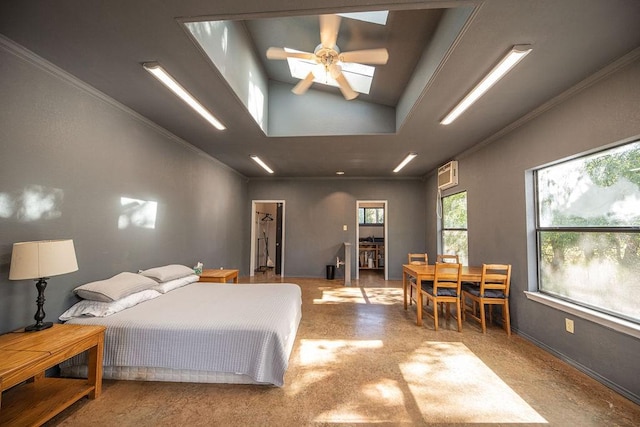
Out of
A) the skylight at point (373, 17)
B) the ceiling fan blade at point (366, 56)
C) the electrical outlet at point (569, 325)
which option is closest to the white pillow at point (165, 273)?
the ceiling fan blade at point (366, 56)

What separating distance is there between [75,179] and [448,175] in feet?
18.4

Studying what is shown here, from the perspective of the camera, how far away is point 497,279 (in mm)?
3256

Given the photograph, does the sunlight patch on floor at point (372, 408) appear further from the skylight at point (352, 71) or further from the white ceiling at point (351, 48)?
the skylight at point (352, 71)

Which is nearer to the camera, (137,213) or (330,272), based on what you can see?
(137,213)

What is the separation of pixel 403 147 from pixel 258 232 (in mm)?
5344

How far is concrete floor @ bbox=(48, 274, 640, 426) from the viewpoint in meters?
1.79

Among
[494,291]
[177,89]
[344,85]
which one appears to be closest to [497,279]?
[494,291]

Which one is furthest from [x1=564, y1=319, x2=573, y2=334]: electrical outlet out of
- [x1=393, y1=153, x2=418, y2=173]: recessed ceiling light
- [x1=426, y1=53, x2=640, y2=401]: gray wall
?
[x1=393, y1=153, x2=418, y2=173]: recessed ceiling light

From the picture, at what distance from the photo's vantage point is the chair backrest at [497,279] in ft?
10.6

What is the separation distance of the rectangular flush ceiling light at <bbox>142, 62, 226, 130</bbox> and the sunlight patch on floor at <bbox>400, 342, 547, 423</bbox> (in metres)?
3.45

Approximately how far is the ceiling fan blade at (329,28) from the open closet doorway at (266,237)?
16.7 feet

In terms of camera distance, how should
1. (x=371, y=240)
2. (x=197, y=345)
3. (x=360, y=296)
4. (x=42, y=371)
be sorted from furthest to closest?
(x=371, y=240), (x=360, y=296), (x=197, y=345), (x=42, y=371)

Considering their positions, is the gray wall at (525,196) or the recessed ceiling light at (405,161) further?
the recessed ceiling light at (405,161)

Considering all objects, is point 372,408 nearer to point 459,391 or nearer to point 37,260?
point 459,391
